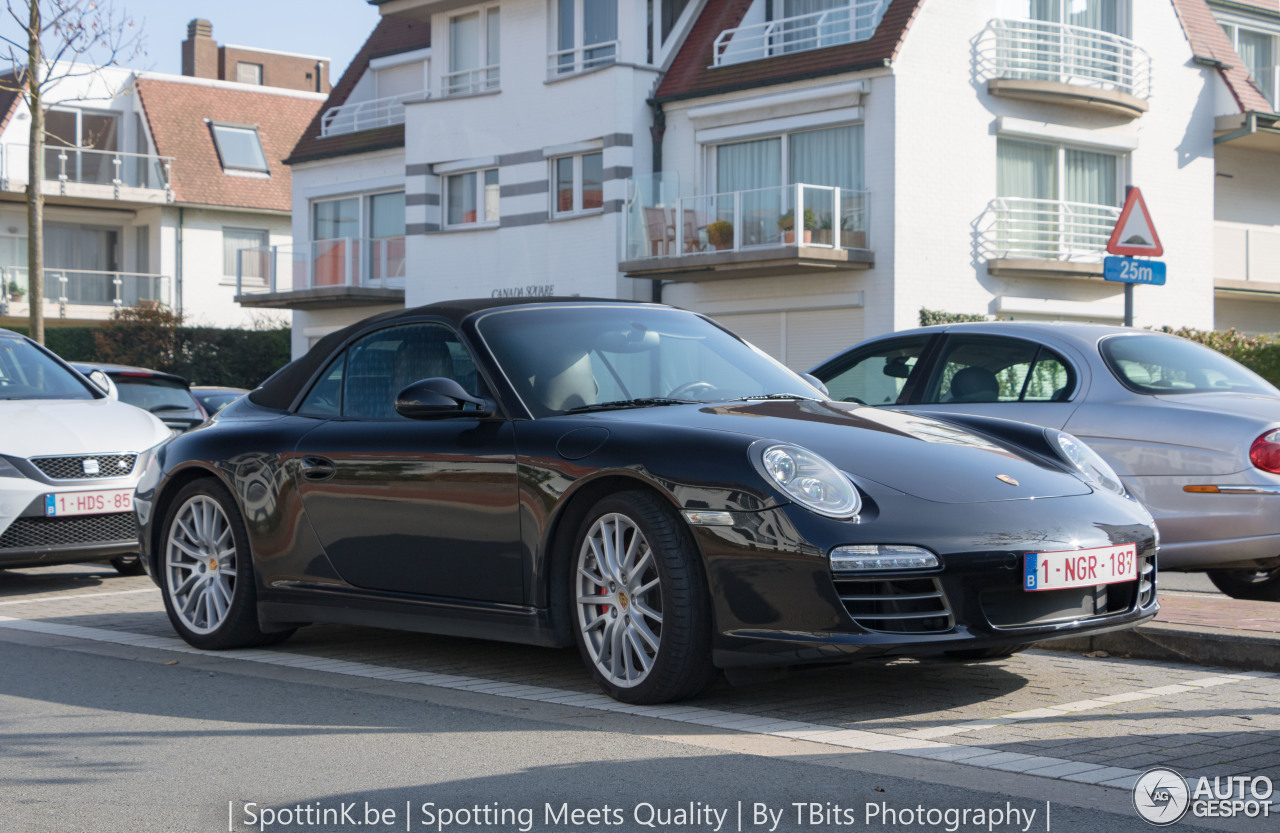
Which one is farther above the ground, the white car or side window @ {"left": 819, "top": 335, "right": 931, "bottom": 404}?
side window @ {"left": 819, "top": 335, "right": 931, "bottom": 404}

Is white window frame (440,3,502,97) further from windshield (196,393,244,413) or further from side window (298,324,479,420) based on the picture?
side window (298,324,479,420)

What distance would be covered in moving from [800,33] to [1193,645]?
2288 cm

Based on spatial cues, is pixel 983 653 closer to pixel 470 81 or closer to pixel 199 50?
pixel 470 81

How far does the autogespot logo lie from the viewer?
410 cm

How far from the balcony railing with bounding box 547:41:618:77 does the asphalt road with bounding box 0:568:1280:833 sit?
938 inches

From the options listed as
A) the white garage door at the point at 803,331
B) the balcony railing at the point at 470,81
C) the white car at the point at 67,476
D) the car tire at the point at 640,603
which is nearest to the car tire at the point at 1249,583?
the car tire at the point at 640,603

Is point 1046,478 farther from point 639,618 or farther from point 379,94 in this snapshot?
point 379,94

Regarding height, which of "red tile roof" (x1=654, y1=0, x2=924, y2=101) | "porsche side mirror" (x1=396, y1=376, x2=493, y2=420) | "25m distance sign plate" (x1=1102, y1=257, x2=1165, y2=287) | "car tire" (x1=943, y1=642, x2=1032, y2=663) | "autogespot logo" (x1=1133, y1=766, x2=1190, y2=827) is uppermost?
"red tile roof" (x1=654, y1=0, x2=924, y2=101)

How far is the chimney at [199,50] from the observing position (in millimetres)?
59156

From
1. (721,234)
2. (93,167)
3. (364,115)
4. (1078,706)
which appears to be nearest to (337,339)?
(1078,706)

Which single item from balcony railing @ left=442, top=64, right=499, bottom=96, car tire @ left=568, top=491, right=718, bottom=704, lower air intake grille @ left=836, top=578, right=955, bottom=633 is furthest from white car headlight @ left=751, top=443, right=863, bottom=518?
balcony railing @ left=442, top=64, right=499, bottom=96

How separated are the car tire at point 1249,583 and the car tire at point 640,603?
4186mm

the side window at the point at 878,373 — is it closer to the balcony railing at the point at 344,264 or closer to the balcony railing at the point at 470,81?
the balcony railing at the point at 470,81

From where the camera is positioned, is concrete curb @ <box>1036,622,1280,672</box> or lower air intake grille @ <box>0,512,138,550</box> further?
lower air intake grille @ <box>0,512,138,550</box>
